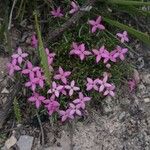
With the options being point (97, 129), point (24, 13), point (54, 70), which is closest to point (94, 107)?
point (97, 129)

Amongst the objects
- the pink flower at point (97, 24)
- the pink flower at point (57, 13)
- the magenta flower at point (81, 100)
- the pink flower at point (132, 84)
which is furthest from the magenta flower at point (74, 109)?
the pink flower at point (57, 13)

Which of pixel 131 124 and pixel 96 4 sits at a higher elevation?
pixel 96 4

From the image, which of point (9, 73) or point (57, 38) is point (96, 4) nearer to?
point (57, 38)

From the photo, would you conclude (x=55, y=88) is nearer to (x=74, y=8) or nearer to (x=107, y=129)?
(x=107, y=129)

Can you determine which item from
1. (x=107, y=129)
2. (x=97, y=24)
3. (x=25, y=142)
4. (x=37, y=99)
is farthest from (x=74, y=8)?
(x=25, y=142)

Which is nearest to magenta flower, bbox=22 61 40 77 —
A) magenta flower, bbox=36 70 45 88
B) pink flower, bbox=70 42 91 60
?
magenta flower, bbox=36 70 45 88

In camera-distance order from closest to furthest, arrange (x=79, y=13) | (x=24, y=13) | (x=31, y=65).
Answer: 1. (x=31, y=65)
2. (x=79, y=13)
3. (x=24, y=13)
